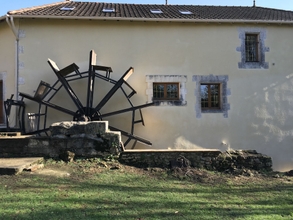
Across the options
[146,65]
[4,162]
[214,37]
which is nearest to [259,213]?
[4,162]

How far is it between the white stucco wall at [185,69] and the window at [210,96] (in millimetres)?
340

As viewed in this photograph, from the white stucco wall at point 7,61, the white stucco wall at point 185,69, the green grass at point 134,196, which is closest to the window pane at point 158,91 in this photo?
the white stucco wall at point 185,69

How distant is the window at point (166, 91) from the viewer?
819 centimetres

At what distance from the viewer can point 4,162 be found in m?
4.98

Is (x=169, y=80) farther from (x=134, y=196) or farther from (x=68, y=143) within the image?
(x=134, y=196)

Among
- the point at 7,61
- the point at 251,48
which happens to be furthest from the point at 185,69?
the point at 7,61

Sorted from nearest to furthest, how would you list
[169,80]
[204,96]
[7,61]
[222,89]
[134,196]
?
[134,196] < [7,61] < [169,80] < [222,89] < [204,96]

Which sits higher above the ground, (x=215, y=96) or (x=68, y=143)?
(x=215, y=96)

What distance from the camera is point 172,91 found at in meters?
8.26

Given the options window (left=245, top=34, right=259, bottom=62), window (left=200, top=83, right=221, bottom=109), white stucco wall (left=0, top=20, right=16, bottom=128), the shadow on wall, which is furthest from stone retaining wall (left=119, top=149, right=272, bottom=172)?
white stucco wall (left=0, top=20, right=16, bottom=128)

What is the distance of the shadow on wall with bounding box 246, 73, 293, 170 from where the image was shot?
828 centimetres

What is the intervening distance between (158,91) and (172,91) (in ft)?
1.46

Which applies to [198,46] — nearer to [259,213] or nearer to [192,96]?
[192,96]

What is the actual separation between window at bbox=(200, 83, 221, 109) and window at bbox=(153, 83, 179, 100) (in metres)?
0.83
